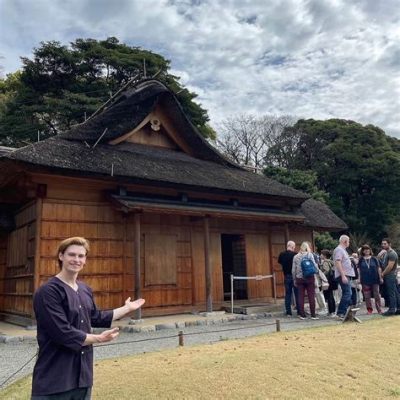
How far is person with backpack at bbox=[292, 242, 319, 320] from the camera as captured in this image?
9484mm

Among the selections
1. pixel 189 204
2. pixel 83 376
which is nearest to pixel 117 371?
pixel 83 376

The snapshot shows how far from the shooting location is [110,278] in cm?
1072

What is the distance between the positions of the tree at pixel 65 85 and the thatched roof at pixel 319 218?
12926 mm

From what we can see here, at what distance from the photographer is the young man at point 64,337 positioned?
8.16ft

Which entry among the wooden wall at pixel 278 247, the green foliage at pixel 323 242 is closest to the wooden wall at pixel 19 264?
the wooden wall at pixel 278 247

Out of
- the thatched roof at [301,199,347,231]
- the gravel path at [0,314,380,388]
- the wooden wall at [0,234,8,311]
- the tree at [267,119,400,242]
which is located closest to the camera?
the gravel path at [0,314,380,388]

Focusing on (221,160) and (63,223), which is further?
(221,160)

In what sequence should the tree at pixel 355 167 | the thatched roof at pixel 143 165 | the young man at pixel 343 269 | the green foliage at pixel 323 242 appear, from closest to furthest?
the young man at pixel 343 269
the thatched roof at pixel 143 165
the green foliage at pixel 323 242
the tree at pixel 355 167

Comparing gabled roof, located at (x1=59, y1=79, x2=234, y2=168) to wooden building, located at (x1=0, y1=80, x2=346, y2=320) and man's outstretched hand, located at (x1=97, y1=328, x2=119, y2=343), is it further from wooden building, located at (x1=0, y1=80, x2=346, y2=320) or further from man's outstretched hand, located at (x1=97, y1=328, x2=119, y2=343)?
man's outstretched hand, located at (x1=97, y1=328, x2=119, y2=343)

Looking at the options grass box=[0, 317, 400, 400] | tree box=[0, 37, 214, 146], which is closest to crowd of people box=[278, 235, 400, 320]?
grass box=[0, 317, 400, 400]

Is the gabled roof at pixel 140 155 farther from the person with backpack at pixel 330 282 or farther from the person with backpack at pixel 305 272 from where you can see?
the person with backpack at pixel 305 272

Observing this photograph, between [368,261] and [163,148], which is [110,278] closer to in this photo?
[163,148]

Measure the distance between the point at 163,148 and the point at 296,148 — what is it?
2479 cm

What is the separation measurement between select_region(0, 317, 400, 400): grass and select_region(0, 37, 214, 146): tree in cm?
2250
